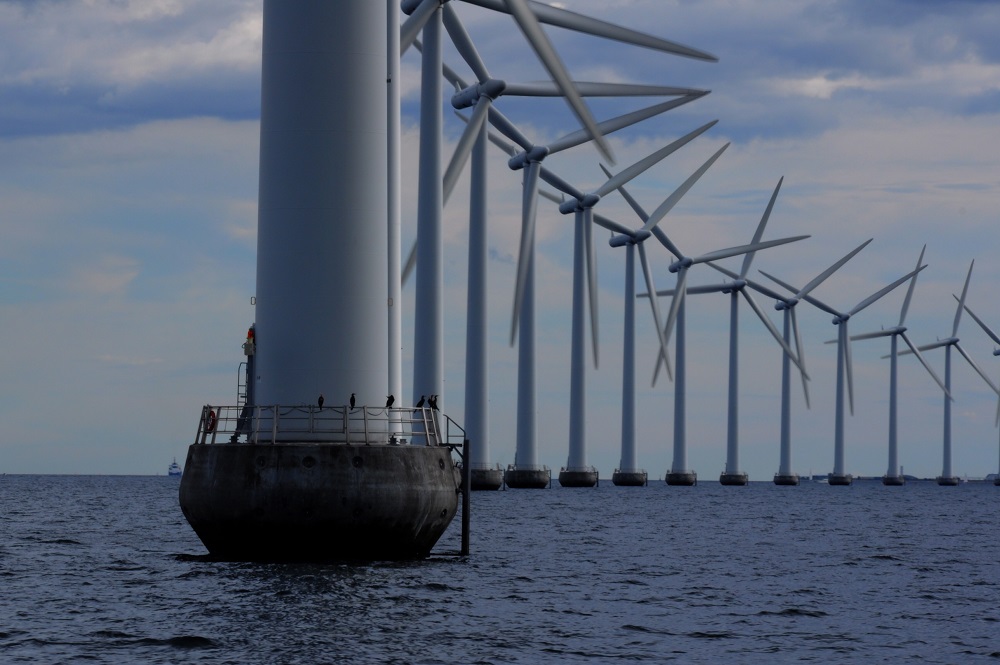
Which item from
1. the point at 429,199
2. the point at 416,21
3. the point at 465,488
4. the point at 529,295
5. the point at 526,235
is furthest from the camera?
the point at 529,295

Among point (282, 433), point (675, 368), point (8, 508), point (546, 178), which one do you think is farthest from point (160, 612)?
point (675, 368)

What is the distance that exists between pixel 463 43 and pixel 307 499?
65638 mm

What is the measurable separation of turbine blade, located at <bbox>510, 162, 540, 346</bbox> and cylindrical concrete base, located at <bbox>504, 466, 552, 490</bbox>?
92.7 feet

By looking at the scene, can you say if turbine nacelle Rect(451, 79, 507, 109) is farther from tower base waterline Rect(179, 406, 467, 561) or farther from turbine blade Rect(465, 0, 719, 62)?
tower base waterline Rect(179, 406, 467, 561)

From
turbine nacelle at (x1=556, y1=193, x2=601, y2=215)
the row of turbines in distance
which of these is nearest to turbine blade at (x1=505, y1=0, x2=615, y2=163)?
the row of turbines in distance

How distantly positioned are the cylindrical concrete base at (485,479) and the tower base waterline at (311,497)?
81.1 m

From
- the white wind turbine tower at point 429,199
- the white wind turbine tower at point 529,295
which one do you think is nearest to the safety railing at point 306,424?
the white wind turbine tower at point 429,199

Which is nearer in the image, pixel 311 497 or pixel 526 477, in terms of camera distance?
pixel 311 497

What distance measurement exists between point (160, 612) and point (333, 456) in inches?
339

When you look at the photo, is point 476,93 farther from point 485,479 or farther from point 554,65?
point 554,65

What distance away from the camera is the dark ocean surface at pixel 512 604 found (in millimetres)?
31062

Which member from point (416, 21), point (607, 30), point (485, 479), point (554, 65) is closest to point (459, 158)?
point (416, 21)

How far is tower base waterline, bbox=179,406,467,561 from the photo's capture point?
42406 mm

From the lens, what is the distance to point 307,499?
42344 mm
